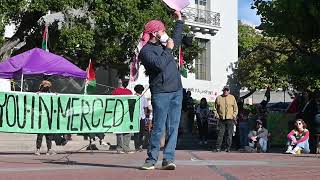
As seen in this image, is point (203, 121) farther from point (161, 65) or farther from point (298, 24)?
point (161, 65)

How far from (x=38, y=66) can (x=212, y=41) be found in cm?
2128

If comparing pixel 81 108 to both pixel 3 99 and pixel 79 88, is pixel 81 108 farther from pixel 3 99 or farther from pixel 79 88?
pixel 79 88

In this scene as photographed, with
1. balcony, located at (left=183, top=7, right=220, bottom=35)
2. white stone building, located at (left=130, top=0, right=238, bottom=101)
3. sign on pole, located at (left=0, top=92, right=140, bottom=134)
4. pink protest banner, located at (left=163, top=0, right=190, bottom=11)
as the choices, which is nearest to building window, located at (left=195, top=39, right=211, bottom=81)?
white stone building, located at (left=130, top=0, right=238, bottom=101)

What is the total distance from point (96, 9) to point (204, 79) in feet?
53.0

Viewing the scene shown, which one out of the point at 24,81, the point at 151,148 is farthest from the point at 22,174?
the point at 24,81

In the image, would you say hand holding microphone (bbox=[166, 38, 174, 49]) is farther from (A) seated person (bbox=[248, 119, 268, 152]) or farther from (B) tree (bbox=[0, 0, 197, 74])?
(B) tree (bbox=[0, 0, 197, 74])

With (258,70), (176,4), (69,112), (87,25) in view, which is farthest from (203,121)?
(258,70)

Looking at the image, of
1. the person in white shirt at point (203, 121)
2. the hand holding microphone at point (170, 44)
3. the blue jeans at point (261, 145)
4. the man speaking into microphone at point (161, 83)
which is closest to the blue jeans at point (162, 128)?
the man speaking into microphone at point (161, 83)

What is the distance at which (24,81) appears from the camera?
22.1 meters

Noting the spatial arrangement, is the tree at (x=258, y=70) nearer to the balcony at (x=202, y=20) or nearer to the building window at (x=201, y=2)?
the balcony at (x=202, y=20)

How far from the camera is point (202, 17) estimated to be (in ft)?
128

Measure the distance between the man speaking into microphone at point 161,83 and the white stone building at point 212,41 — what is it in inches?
1164

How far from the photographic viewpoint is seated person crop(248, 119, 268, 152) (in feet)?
53.2

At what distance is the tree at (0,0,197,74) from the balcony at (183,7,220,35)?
37.1ft
